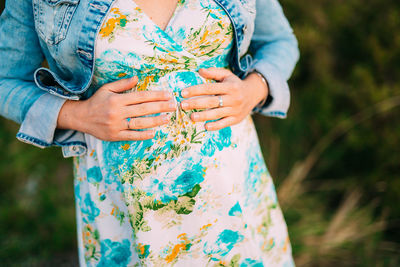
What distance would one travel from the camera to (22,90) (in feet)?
3.34

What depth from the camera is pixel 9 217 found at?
2.66 m

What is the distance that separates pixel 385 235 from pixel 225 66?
1.98m

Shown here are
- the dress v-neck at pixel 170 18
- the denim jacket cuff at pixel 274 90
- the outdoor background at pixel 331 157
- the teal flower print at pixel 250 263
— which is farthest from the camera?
the outdoor background at pixel 331 157

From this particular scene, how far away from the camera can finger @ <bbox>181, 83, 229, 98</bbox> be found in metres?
0.95

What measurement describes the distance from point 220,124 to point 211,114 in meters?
0.05

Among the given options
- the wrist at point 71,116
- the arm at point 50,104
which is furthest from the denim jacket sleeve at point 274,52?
the wrist at point 71,116

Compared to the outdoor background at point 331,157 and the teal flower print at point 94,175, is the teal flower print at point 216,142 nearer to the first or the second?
the teal flower print at point 94,175

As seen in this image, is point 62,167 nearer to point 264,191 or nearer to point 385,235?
point 264,191

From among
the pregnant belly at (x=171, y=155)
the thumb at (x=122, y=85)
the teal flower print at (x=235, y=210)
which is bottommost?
the teal flower print at (x=235, y=210)

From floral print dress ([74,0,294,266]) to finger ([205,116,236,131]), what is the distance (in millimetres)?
20

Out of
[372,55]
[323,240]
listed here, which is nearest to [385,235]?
[323,240]

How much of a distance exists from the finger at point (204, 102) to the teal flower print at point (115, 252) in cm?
52

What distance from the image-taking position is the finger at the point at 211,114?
3.12 feet

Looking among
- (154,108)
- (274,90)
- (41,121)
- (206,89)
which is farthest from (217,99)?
(41,121)
